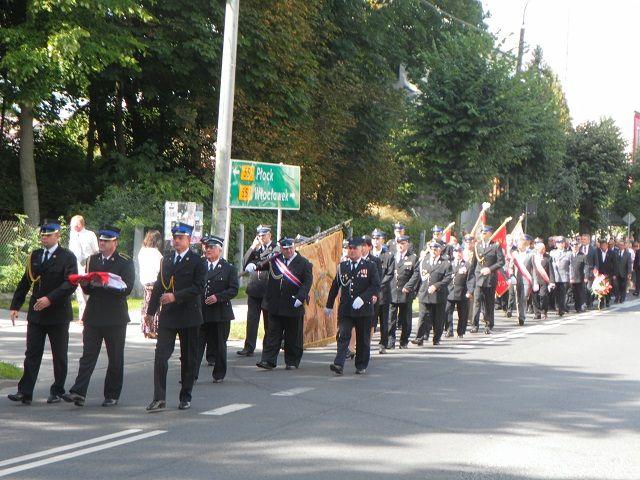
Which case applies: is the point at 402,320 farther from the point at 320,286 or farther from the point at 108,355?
the point at 108,355

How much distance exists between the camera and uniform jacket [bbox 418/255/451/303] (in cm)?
1689

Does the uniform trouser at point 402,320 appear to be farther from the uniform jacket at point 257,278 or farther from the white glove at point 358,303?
the white glove at point 358,303

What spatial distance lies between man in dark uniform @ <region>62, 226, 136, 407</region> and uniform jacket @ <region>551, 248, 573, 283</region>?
52.8 feet

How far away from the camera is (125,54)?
82.8 ft

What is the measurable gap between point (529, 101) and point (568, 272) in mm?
10344

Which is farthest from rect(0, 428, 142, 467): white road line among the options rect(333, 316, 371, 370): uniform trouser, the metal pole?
the metal pole

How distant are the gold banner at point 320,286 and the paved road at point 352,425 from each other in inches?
77.5

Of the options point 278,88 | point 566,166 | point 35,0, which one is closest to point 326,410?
point 35,0

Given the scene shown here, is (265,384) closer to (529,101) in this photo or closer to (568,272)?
(568,272)

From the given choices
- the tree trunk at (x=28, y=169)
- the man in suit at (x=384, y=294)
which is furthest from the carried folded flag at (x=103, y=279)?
the tree trunk at (x=28, y=169)

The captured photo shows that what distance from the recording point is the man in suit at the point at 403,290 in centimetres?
1636

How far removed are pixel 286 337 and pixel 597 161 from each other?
3758 cm

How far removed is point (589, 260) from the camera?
2870cm

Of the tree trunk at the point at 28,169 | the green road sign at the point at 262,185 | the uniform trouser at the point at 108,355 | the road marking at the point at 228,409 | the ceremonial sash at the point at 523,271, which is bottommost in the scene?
the road marking at the point at 228,409
